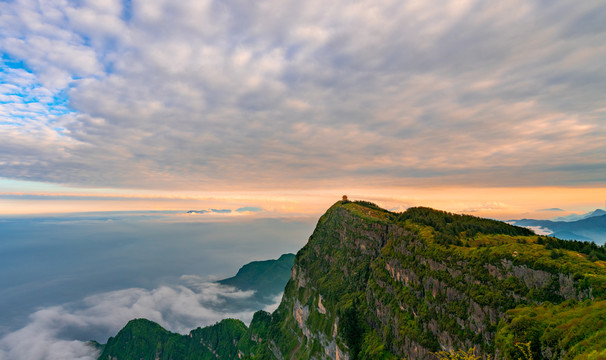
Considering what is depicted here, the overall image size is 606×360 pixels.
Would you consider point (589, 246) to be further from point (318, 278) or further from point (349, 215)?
point (318, 278)

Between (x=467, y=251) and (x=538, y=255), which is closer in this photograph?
(x=538, y=255)

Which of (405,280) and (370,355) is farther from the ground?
(405,280)

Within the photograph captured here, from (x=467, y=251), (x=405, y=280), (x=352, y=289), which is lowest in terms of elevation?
(x=352, y=289)

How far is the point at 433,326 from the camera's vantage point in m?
71.3

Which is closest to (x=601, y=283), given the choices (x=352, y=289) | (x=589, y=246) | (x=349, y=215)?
(x=589, y=246)

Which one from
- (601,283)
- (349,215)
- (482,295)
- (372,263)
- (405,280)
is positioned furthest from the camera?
(349,215)

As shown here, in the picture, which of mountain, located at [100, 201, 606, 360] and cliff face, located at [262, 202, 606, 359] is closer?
mountain, located at [100, 201, 606, 360]

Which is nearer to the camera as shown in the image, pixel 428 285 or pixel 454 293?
pixel 454 293

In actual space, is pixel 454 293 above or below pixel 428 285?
above

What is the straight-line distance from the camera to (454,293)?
66.9 meters

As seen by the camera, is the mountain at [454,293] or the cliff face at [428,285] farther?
the cliff face at [428,285]

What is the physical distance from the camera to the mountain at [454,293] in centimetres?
4091

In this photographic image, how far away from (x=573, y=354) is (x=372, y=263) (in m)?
99.1

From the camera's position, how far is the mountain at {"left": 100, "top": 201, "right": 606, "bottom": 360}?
4091 cm
